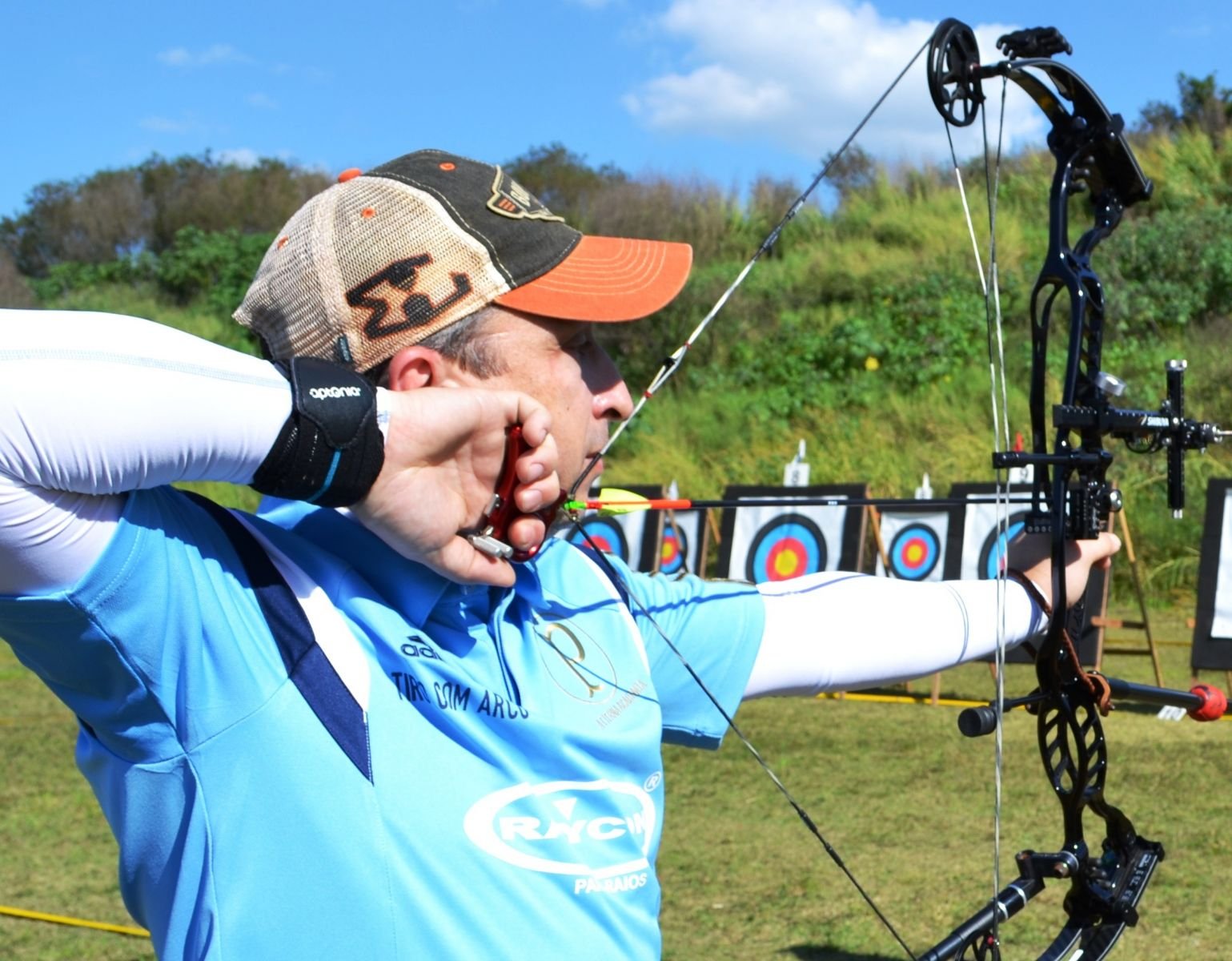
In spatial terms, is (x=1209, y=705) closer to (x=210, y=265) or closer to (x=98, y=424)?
(x=98, y=424)

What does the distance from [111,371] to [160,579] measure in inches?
5.6

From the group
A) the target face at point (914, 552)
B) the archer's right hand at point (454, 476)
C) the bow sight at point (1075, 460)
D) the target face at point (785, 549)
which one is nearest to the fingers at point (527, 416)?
the archer's right hand at point (454, 476)

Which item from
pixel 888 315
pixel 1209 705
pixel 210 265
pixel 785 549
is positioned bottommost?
pixel 785 549

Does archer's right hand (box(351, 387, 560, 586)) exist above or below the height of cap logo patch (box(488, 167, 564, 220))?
below

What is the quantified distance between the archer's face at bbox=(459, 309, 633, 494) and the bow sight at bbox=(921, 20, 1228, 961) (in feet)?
1.57

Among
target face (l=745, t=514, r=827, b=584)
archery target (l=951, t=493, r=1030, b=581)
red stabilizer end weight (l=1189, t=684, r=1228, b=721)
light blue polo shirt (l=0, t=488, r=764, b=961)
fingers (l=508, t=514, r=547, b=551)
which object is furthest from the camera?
target face (l=745, t=514, r=827, b=584)

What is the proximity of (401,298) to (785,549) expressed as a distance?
5560mm

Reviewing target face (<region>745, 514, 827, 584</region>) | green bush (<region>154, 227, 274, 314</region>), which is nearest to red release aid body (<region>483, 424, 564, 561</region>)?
target face (<region>745, 514, 827, 584</region>)

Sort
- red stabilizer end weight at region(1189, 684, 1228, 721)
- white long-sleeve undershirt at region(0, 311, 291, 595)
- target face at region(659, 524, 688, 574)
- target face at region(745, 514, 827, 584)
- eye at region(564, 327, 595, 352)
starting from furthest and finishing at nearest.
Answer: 1. target face at region(659, 524, 688, 574)
2. target face at region(745, 514, 827, 584)
3. red stabilizer end weight at region(1189, 684, 1228, 721)
4. eye at region(564, 327, 595, 352)
5. white long-sleeve undershirt at region(0, 311, 291, 595)

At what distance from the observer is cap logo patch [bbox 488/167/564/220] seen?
0.99 m

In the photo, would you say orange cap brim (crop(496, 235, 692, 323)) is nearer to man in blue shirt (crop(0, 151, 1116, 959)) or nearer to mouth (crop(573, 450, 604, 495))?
man in blue shirt (crop(0, 151, 1116, 959))

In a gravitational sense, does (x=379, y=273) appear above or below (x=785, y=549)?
above

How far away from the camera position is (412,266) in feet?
3.15

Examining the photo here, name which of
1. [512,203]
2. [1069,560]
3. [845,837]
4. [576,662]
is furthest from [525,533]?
[845,837]
